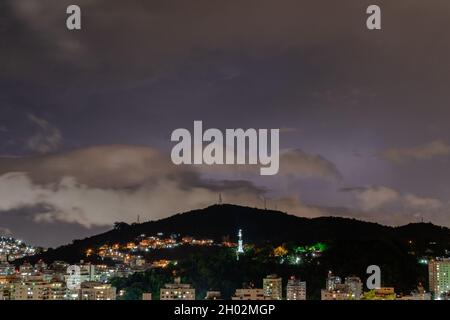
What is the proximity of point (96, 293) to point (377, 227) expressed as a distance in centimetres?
932

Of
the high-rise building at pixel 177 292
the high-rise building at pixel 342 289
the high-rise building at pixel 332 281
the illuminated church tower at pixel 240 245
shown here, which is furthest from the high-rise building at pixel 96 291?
the high-rise building at pixel 332 281

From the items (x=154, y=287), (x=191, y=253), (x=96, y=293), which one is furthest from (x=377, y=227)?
(x=96, y=293)

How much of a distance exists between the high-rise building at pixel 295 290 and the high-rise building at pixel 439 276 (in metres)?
3.49

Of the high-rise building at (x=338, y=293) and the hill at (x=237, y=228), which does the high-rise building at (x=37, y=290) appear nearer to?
the hill at (x=237, y=228)

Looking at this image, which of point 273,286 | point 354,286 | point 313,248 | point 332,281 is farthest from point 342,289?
point 313,248

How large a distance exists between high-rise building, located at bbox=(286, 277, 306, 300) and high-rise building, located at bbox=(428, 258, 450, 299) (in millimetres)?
3494

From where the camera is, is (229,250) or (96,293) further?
(229,250)

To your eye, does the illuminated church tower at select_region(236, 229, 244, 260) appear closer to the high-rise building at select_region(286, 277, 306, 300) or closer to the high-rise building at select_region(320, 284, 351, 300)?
the high-rise building at select_region(286, 277, 306, 300)

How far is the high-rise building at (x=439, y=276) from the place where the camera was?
1561 centimetres

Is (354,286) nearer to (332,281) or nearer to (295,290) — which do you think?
(332,281)

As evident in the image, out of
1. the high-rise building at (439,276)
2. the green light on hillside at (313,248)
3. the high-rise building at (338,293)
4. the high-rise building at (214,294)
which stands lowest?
the high-rise building at (214,294)

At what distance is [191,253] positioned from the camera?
782 inches

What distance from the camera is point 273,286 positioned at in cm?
1670
